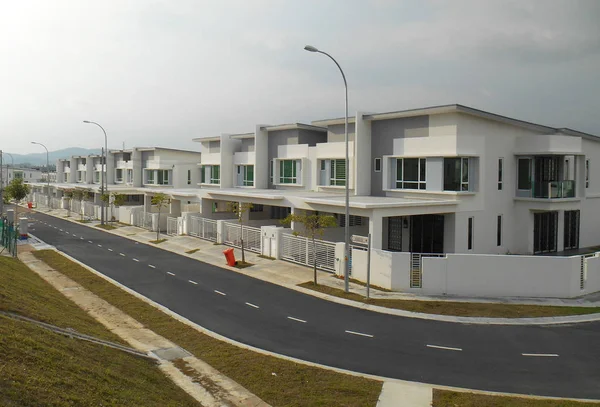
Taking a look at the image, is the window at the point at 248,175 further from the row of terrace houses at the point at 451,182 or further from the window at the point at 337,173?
the window at the point at 337,173

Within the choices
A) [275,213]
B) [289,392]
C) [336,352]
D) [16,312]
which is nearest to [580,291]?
[336,352]

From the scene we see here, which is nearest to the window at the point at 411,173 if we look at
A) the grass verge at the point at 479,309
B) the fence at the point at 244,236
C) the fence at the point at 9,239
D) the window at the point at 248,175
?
the grass verge at the point at 479,309

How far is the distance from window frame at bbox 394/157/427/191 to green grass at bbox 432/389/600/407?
17.7 m

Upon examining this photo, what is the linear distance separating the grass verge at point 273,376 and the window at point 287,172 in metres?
22.6

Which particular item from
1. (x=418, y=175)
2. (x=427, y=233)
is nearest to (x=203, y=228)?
(x=427, y=233)

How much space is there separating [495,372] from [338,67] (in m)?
14.1

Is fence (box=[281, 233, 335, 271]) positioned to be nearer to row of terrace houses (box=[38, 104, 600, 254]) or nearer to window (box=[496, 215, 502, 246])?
row of terrace houses (box=[38, 104, 600, 254])

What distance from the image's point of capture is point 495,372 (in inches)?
514

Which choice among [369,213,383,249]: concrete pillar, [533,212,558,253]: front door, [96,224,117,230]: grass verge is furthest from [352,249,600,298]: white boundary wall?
[96,224,117,230]: grass verge

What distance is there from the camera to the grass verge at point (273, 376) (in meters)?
11.1

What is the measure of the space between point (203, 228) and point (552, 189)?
2429cm

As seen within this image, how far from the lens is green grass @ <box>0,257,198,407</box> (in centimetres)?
806

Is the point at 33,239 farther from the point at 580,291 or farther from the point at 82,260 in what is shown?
the point at 580,291

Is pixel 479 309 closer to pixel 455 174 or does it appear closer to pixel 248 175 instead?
pixel 455 174
